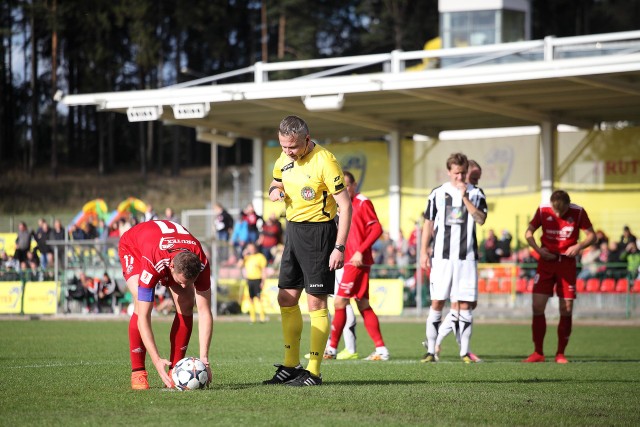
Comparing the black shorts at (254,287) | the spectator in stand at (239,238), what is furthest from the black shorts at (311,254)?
the spectator in stand at (239,238)

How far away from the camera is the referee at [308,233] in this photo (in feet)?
28.1

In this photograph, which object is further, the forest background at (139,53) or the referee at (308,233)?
the forest background at (139,53)

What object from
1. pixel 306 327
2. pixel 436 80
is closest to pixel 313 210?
pixel 306 327

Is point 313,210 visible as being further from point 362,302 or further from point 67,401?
point 362,302

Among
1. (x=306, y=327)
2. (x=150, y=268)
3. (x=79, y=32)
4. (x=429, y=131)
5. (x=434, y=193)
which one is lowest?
(x=306, y=327)

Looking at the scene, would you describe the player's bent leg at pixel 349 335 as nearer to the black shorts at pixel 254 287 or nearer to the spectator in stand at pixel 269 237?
the black shorts at pixel 254 287

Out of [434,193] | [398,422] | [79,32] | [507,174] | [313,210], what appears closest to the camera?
[398,422]

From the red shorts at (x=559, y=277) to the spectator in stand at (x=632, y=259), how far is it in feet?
35.8

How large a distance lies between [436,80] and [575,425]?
1881 centimetres

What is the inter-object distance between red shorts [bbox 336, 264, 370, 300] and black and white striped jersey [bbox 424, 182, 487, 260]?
1.13m

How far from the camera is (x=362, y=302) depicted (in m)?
12.6

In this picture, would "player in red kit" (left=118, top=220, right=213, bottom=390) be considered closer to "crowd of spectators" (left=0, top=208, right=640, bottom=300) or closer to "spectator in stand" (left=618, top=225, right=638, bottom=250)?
"crowd of spectators" (left=0, top=208, right=640, bottom=300)

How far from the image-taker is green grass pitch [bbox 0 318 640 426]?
6828 millimetres

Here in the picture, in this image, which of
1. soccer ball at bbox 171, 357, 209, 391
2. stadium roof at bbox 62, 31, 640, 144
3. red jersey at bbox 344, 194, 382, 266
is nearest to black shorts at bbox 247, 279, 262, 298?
stadium roof at bbox 62, 31, 640, 144
